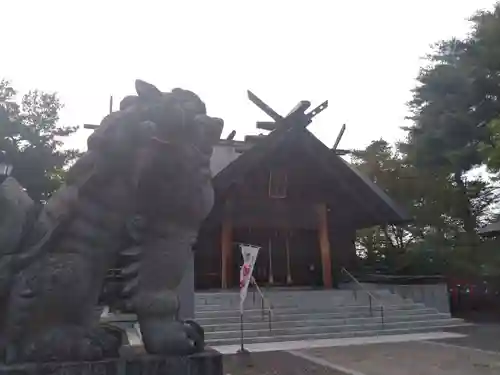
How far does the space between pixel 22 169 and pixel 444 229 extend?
1449cm

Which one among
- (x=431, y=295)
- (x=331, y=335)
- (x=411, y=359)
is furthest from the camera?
(x=431, y=295)

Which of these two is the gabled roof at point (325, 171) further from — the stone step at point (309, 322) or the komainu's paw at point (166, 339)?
the komainu's paw at point (166, 339)

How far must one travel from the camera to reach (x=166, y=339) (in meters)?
2.94

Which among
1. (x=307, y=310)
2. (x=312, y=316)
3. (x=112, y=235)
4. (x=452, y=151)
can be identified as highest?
(x=452, y=151)

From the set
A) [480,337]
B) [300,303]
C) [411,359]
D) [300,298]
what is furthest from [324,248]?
[411,359]

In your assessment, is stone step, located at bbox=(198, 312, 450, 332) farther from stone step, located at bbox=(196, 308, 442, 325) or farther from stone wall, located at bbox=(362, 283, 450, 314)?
stone wall, located at bbox=(362, 283, 450, 314)

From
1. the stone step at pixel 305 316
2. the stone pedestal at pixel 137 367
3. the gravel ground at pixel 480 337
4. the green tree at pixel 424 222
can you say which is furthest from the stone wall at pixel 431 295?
the stone pedestal at pixel 137 367

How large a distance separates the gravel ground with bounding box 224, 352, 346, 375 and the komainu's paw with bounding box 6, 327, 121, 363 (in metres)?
4.06

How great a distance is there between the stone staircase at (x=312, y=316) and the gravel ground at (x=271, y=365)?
5.11 ft

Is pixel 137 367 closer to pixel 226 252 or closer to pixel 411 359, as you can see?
pixel 411 359

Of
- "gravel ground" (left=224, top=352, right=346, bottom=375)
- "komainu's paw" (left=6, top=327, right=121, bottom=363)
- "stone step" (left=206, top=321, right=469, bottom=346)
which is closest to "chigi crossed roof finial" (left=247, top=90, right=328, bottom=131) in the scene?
"stone step" (left=206, top=321, right=469, bottom=346)

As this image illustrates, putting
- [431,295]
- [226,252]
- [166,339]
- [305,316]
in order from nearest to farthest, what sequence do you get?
[166,339], [305,316], [431,295], [226,252]

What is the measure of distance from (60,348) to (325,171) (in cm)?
1234

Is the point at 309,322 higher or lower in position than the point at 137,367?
lower
